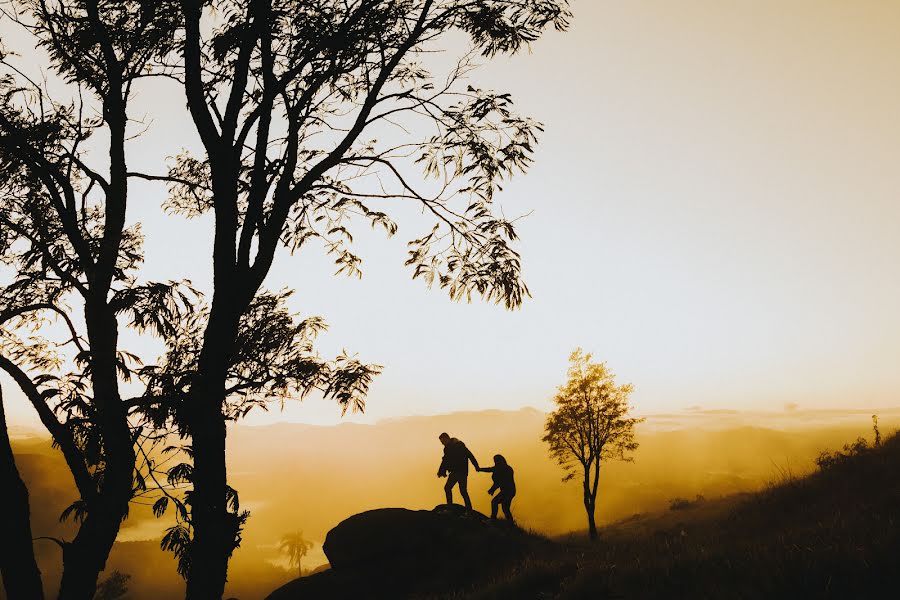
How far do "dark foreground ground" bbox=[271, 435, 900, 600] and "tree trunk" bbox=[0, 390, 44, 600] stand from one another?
4525mm

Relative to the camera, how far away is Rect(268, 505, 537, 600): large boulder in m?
11.9

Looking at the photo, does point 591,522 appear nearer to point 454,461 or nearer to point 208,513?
point 454,461

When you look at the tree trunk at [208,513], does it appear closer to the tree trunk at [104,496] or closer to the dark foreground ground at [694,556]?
the tree trunk at [104,496]

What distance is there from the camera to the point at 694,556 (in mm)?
4547

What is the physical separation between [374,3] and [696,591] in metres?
7.44

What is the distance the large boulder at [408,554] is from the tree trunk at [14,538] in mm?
8460

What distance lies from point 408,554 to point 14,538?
10114 millimetres

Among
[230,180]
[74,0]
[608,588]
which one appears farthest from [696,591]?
[74,0]

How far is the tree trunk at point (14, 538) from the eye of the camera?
4562mm

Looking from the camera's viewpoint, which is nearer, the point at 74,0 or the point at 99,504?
the point at 99,504

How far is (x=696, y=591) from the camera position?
388 centimetres

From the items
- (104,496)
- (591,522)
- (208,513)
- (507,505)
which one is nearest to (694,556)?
(208,513)

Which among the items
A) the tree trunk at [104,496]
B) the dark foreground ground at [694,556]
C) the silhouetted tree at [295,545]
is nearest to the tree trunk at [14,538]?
the tree trunk at [104,496]

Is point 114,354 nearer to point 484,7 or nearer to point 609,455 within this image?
point 484,7
